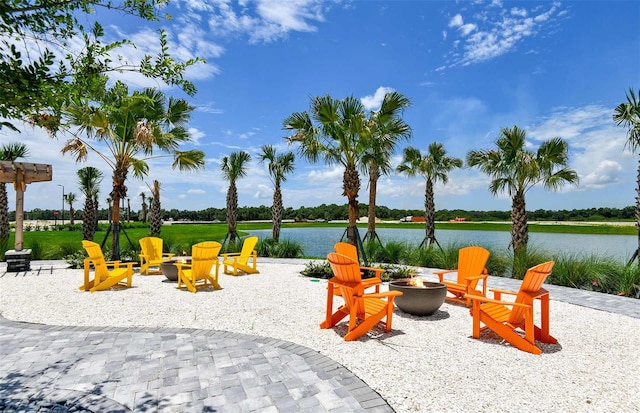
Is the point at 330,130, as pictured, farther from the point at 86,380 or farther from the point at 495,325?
the point at 86,380

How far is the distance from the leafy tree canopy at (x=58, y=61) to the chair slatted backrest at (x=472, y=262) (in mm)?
5719

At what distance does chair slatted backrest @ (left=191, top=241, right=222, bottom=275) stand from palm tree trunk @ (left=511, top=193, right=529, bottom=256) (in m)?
9.38

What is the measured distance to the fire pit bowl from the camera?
5.38 metres

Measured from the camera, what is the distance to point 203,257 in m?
A: 7.66

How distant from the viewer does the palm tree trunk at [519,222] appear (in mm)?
11523

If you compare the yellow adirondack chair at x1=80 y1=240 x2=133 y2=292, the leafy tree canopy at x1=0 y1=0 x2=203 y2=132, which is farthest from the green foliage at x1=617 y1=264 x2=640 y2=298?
the yellow adirondack chair at x1=80 y1=240 x2=133 y2=292

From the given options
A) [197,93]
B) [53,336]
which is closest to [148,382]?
[53,336]

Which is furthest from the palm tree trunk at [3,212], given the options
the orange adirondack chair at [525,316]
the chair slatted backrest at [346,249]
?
the orange adirondack chair at [525,316]

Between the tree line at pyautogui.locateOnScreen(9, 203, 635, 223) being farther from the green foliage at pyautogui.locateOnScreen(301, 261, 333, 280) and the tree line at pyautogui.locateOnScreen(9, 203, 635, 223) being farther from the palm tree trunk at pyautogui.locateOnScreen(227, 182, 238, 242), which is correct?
the green foliage at pyautogui.locateOnScreen(301, 261, 333, 280)

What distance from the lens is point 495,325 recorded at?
4316 mm

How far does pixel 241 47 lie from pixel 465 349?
28.4 ft

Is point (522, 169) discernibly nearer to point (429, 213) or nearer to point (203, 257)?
point (429, 213)

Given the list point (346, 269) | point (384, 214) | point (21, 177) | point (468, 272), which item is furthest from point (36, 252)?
point (384, 214)

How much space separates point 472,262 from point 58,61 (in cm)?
651
